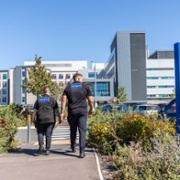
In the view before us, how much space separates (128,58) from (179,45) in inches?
3256

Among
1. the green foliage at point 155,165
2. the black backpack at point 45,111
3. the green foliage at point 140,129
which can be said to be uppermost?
the black backpack at point 45,111

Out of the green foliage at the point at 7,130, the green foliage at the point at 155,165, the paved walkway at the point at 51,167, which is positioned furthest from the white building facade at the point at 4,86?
the green foliage at the point at 155,165

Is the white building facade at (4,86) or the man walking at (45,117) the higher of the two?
the white building facade at (4,86)

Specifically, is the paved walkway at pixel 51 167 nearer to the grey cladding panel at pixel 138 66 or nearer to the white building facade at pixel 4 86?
the grey cladding panel at pixel 138 66

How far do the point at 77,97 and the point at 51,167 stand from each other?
170cm

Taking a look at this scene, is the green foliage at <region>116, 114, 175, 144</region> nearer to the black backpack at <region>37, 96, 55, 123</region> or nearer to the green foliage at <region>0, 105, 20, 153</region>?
the black backpack at <region>37, 96, 55, 123</region>

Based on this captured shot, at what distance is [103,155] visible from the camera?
239 inches

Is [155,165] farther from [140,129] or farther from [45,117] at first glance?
[45,117]

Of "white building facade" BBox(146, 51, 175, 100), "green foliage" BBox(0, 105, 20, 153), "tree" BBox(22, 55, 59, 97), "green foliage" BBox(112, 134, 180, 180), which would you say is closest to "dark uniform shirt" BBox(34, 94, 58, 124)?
"green foliage" BBox(0, 105, 20, 153)

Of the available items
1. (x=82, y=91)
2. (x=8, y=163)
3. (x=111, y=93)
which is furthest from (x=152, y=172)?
(x=111, y=93)

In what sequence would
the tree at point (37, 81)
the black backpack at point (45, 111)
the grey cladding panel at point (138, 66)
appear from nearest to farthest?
1. the black backpack at point (45, 111)
2. the tree at point (37, 81)
3. the grey cladding panel at point (138, 66)

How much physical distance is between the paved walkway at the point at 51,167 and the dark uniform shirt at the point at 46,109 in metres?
0.85

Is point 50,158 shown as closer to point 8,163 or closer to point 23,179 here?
point 8,163

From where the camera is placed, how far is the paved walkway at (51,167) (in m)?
4.48
